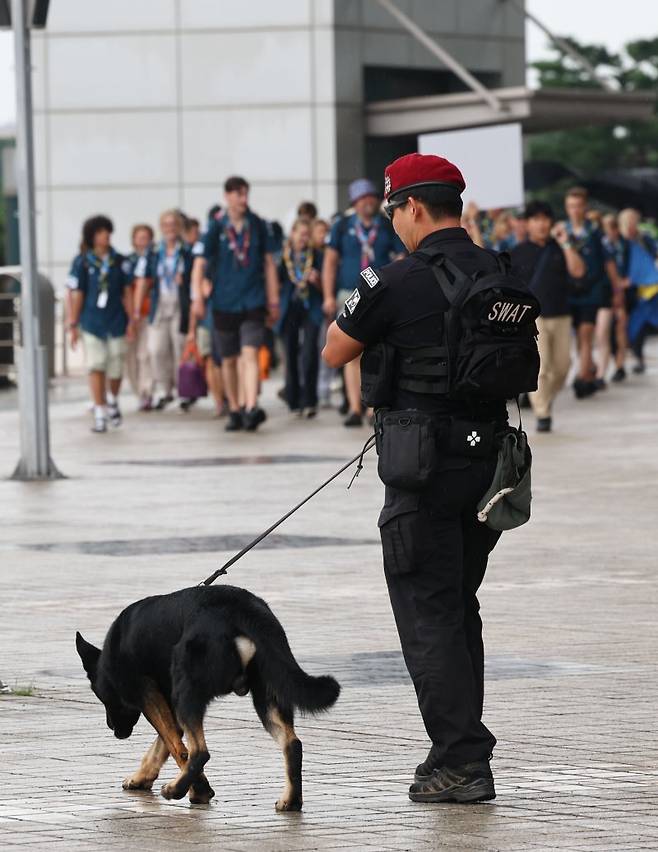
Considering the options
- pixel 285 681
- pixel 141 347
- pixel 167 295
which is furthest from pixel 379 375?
pixel 141 347

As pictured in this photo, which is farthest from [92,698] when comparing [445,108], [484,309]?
[445,108]

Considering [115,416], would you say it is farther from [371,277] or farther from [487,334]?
[487,334]

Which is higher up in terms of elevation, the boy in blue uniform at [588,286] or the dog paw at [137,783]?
the boy in blue uniform at [588,286]

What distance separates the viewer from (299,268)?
2292cm

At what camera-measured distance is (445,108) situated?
35.2 metres

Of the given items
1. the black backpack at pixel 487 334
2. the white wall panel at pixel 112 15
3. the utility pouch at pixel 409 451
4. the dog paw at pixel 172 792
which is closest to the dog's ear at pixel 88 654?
the dog paw at pixel 172 792

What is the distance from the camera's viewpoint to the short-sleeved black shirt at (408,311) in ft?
20.1

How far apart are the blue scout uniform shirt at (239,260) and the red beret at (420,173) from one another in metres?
14.1

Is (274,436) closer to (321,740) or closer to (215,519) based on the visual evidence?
(215,519)

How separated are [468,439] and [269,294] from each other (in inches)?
563

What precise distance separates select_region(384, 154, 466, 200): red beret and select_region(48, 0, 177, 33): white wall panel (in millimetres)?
30526

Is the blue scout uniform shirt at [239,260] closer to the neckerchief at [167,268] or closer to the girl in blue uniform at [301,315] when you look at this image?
the girl in blue uniform at [301,315]

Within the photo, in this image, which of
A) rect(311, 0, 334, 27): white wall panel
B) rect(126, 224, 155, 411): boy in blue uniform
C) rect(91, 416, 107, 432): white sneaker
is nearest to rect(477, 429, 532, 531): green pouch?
rect(91, 416, 107, 432): white sneaker

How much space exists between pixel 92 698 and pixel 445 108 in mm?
28212
